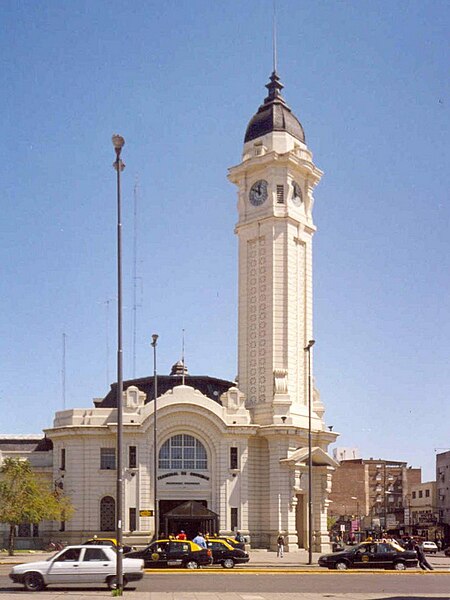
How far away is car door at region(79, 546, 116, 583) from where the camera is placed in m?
29.8

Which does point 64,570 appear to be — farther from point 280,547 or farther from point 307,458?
point 307,458

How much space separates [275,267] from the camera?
2918 inches

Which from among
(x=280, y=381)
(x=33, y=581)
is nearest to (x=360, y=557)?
(x=33, y=581)

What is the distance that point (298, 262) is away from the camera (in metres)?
75.9

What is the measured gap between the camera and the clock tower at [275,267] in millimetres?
73000

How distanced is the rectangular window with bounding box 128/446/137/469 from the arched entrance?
348 centimetres

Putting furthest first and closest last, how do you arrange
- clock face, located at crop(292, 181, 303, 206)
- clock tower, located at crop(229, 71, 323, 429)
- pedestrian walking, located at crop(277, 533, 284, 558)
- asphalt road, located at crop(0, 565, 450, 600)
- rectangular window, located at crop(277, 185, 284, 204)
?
clock face, located at crop(292, 181, 303, 206), rectangular window, located at crop(277, 185, 284, 204), clock tower, located at crop(229, 71, 323, 429), pedestrian walking, located at crop(277, 533, 284, 558), asphalt road, located at crop(0, 565, 450, 600)

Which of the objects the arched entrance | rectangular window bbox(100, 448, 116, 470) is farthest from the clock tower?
rectangular window bbox(100, 448, 116, 470)

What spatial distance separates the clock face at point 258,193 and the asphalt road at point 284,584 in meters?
41.0

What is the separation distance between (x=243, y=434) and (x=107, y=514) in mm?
11249

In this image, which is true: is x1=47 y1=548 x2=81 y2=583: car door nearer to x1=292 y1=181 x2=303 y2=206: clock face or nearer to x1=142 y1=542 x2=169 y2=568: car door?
x1=142 y1=542 x2=169 y2=568: car door

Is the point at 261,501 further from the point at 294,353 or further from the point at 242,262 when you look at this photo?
the point at 242,262

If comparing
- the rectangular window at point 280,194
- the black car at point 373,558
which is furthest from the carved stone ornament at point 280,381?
the black car at point 373,558

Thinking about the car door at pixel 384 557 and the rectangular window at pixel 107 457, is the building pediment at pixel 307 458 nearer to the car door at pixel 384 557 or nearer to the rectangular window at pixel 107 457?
the rectangular window at pixel 107 457
